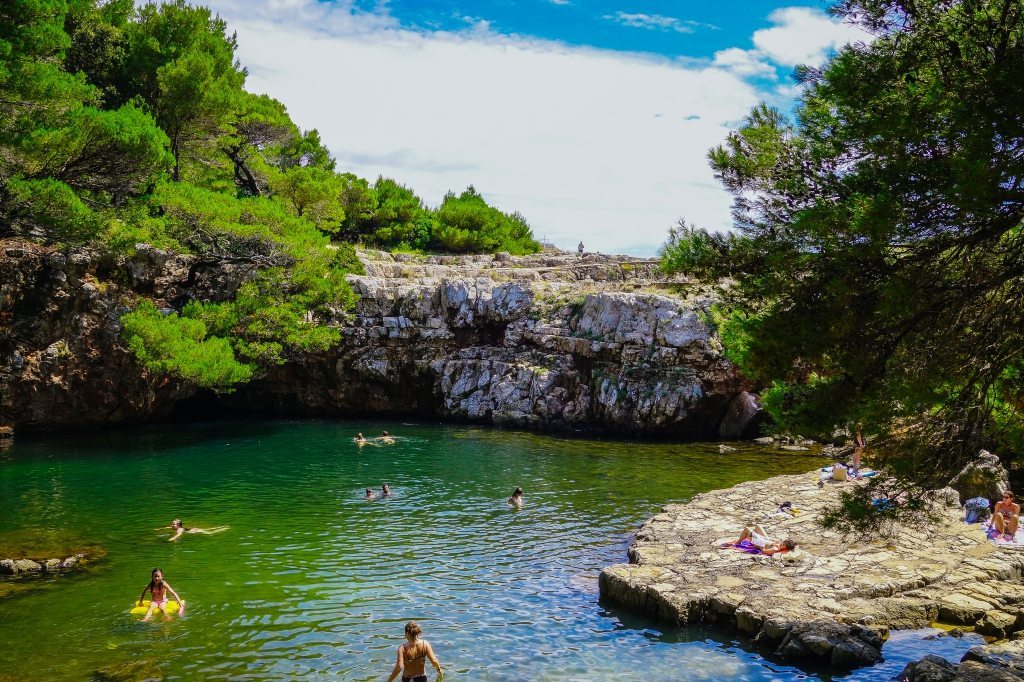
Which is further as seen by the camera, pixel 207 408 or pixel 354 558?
pixel 207 408

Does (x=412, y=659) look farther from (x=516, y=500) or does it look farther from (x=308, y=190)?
(x=308, y=190)

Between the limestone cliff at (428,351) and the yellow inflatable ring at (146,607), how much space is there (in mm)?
24175

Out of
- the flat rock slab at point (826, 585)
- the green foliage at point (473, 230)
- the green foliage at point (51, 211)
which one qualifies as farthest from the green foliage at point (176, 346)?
the green foliage at point (473, 230)

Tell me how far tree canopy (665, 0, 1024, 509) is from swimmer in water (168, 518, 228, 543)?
17420mm

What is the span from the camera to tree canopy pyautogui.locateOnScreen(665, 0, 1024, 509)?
9375 mm

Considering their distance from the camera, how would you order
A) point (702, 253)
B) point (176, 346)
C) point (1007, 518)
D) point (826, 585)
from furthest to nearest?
1. point (176, 346)
2. point (1007, 518)
3. point (826, 585)
4. point (702, 253)

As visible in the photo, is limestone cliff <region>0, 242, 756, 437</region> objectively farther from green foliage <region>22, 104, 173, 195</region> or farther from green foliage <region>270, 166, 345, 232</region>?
green foliage <region>22, 104, 173, 195</region>

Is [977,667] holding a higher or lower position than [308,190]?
lower

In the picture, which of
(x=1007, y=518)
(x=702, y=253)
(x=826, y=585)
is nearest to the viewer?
(x=702, y=253)

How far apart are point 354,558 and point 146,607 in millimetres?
5523

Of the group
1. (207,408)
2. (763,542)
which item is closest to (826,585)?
(763,542)

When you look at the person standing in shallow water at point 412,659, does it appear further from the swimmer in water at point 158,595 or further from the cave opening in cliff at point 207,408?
the cave opening in cliff at point 207,408

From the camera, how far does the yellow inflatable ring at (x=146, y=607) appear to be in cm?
1650

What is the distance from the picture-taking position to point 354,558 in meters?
20.8
